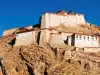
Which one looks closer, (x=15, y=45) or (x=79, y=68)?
(x=79, y=68)

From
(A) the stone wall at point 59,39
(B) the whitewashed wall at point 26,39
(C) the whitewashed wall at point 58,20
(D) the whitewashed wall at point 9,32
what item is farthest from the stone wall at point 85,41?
(D) the whitewashed wall at point 9,32

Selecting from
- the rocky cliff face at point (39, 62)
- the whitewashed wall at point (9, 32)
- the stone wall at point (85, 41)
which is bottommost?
the rocky cliff face at point (39, 62)

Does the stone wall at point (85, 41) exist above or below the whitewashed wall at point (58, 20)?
below

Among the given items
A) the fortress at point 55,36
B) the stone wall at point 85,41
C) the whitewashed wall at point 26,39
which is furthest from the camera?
the whitewashed wall at point 26,39

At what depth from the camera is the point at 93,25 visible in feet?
325

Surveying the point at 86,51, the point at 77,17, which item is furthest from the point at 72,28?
the point at 86,51

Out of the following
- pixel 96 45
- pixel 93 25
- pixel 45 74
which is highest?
pixel 93 25

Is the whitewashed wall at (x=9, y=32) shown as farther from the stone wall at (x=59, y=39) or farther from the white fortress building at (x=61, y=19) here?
the stone wall at (x=59, y=39)

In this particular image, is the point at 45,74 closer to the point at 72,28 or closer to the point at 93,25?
the point at 72,28

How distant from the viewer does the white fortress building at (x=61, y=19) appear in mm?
90500

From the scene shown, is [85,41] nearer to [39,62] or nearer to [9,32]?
[39,62]

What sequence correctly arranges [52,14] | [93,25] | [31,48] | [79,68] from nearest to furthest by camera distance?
[79,68], [31,48], [52,14], [93,25]

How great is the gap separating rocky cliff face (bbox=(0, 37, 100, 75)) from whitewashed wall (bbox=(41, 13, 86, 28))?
844 centimetres

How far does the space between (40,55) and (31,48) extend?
10.3ft
